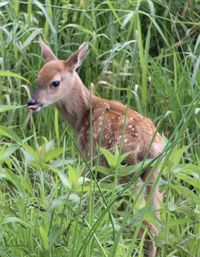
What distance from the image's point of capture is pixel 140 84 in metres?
6.13

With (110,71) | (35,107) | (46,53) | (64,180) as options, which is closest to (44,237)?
(64,180)

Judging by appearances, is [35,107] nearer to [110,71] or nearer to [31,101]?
[31,101]

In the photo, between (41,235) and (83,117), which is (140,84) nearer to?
(83,117)

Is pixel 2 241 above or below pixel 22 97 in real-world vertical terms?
above

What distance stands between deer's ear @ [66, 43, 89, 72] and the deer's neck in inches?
5.4

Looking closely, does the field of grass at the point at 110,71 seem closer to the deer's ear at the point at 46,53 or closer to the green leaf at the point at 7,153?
the deer's ear at the point at 46,53

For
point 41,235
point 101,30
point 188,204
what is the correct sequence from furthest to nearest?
point 101,30 → point 188,204 → point 41,235

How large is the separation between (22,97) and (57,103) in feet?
0.92

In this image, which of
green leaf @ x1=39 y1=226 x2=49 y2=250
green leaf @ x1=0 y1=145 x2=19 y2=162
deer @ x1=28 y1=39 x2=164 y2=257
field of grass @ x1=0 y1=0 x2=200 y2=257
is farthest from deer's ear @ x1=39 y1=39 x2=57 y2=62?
green leaf @ x1=39 y1=226 x2=49 y2=250

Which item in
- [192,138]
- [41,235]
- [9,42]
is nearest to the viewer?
[41,235]

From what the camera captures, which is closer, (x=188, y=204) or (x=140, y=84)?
(x=188, y=204)

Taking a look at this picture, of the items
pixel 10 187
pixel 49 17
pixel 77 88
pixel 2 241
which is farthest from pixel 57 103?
pixel 2 241

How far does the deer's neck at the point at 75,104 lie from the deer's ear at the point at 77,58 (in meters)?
0.14

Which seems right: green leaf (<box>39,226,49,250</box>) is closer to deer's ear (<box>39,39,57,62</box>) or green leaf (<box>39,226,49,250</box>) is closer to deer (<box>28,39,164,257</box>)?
deer (<box>28,39,164,257</box>)
